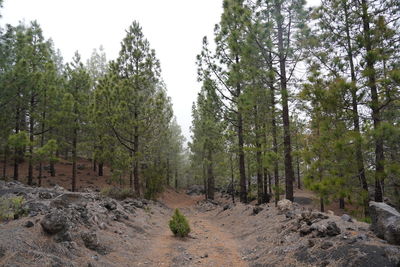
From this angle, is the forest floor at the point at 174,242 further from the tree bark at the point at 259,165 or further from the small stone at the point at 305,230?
the tree bark at the point at 259,165

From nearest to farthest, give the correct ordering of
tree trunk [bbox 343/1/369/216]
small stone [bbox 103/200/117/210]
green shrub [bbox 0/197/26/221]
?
1. green shrub [bbox 0/197/26/221]
2. tree trunk [bbox 343/1/369/216]
3. small stone [bbox 103/200/117/210]

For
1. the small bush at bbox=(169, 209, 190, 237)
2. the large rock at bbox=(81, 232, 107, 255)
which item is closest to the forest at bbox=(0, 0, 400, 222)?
the small bush at bbox=(169, 209, 190, 237)

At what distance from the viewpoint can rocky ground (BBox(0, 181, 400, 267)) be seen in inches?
172

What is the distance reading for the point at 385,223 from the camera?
4.60 metres

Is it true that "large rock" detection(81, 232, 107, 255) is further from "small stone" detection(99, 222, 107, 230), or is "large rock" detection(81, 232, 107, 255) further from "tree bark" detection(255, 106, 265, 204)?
"tree bark" detection(255, 106, 265, 204)

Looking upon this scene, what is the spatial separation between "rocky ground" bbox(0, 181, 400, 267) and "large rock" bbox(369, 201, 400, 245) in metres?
0.14

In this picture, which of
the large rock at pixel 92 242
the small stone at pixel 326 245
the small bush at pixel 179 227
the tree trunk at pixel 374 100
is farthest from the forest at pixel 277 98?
the large rock at pixel 92 242

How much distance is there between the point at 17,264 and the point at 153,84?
1385 cm

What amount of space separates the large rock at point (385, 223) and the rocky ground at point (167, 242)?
0.14 metres

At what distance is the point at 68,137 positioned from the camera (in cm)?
1994

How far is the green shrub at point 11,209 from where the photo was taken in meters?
5.76

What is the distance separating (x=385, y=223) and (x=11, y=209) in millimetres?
7578

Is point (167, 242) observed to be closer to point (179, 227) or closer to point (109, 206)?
point (179, 227)

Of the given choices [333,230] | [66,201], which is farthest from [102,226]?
[333,230]
